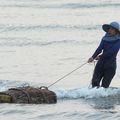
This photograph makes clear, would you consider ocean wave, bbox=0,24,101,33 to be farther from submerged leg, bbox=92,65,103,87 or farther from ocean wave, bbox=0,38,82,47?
submerged leg, bbox=92,65,103,87

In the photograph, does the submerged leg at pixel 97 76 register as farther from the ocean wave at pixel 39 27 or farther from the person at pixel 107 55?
the ocean wave at pixel 39 27

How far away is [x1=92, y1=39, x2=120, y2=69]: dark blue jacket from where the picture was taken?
54.7ft

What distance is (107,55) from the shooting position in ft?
54.9

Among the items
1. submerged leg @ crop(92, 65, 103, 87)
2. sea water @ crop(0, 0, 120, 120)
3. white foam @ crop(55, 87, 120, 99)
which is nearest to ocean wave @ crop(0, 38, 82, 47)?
sea water @ crop(0, 0, 120, 120)

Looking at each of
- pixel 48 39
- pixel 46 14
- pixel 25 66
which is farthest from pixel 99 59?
pixel 46 14

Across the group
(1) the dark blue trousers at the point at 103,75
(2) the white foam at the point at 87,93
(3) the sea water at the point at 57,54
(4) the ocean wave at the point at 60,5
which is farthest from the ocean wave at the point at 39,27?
(1) the dark blue trousers at the point at 103,75

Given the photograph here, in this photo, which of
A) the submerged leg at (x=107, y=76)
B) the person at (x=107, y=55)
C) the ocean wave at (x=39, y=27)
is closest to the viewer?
the person at (x=107, y=55)

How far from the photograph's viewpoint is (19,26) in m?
39.2

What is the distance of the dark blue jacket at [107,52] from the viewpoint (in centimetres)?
1669

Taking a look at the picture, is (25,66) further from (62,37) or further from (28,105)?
(62,37)

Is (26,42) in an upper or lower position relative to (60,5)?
lower

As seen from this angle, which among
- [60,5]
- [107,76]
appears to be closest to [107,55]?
[107,76]

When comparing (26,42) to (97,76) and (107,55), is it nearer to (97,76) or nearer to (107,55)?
(97,76)

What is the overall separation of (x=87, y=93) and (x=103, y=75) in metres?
0.64
